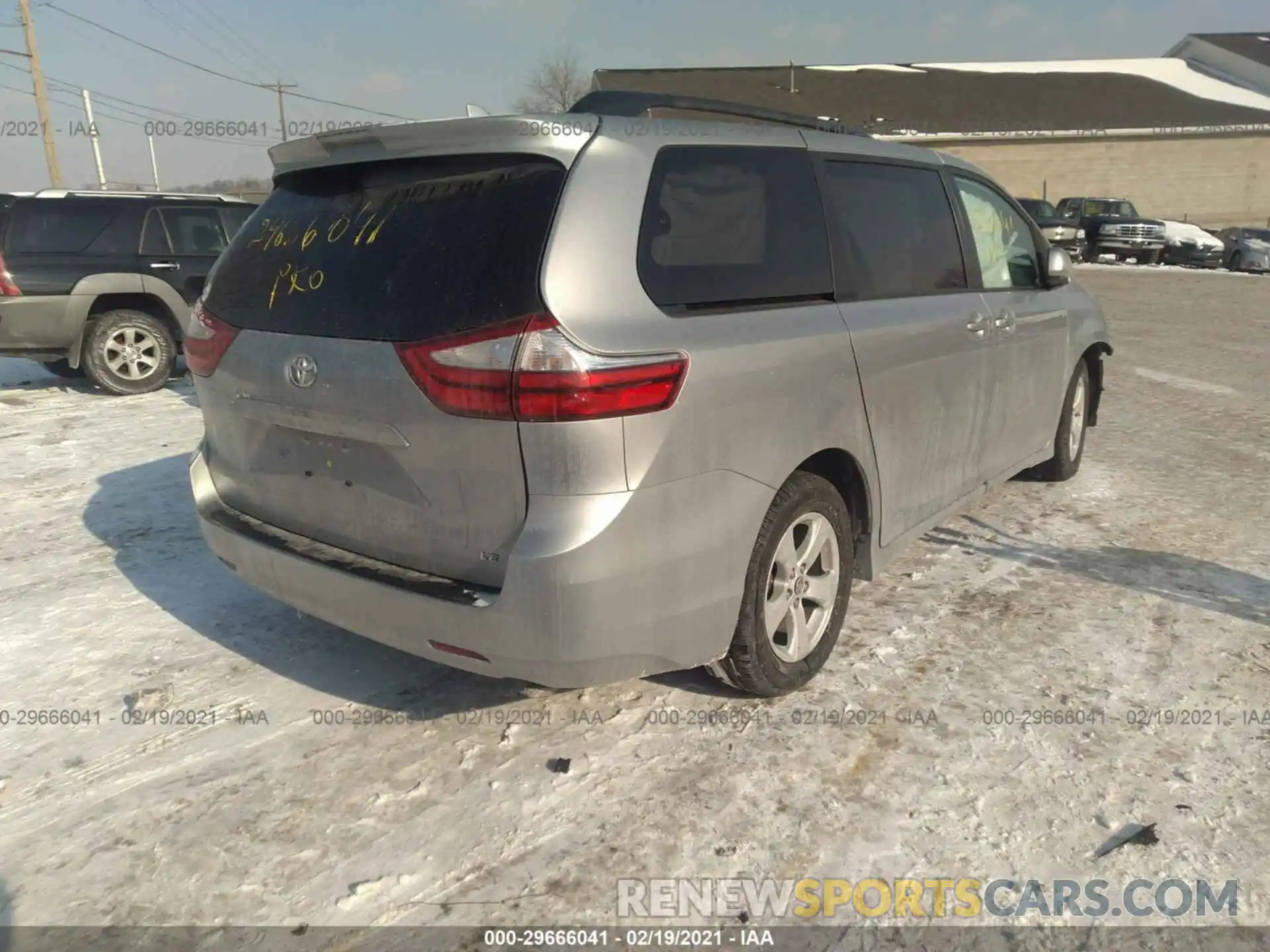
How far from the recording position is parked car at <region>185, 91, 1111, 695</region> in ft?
7.63

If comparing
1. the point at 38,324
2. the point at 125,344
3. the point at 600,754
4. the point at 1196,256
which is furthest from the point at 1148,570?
the point at 1196,256

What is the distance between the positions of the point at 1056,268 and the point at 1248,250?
24876 mm

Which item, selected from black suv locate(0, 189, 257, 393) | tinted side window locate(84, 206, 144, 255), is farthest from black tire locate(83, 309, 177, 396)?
tinted side window locate(84, 206, 144, 255)

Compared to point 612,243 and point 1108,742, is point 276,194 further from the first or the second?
point 1108,742

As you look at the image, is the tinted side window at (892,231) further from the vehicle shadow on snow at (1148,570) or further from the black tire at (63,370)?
the black tire at (63,370)

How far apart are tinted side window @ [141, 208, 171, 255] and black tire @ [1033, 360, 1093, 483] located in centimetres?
797

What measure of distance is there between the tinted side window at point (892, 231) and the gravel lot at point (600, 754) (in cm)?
136

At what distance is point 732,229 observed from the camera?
2.83 metres

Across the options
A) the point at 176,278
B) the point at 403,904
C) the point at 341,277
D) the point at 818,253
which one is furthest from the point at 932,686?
the point at 176,278

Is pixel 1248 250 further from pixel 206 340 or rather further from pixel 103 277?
pixel 206 340

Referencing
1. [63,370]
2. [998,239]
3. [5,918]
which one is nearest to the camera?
[5,918]

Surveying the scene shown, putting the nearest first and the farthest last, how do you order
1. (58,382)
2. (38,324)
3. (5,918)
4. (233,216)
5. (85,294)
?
(5,918) < (38,324) < (85,294) < (58,382) < (233,216)

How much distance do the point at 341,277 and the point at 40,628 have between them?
223 centimetres

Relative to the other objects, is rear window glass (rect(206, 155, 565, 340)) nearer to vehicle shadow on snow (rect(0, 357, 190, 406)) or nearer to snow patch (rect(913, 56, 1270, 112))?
vehicle shadow on snow (rect(0, 357, 190, 406))
